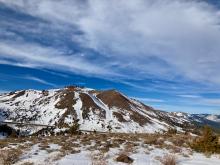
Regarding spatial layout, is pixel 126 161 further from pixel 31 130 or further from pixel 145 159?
pixel 31 130

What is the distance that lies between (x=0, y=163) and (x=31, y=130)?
163 metres

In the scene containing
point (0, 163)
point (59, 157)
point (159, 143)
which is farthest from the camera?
point (159, 143)

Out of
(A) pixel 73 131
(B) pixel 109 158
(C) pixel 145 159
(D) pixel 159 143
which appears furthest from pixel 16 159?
(A) pixel 73 131

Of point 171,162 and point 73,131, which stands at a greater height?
point 73,131

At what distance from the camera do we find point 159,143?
3173 centimetres

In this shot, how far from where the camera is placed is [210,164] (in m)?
20.9

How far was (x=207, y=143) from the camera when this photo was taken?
2784 cm

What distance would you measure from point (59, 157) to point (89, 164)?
2881 mm

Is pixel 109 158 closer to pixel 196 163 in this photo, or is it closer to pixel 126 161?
pixel 126 161

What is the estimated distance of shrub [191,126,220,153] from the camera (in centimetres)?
2745

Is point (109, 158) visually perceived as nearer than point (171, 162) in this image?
No

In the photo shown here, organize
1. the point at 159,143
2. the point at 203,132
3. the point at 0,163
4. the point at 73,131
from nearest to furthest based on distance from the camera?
1. the point at 0,163
2. the point at 203,132
3. the point at 159,143
4. the point at 73,131

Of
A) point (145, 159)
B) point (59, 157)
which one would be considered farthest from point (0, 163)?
point (145, 159)

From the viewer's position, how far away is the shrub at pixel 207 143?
90.1ft
